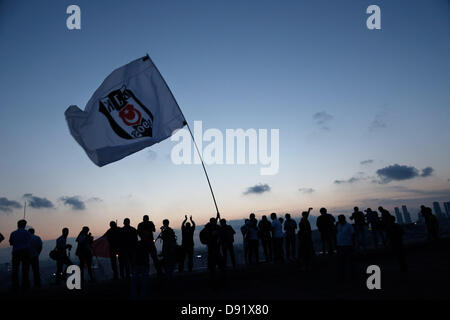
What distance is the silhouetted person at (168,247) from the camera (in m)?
9.90

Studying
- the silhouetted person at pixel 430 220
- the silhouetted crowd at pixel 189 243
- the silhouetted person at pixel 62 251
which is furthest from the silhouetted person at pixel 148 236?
the silhouetted person at pixel 430 220

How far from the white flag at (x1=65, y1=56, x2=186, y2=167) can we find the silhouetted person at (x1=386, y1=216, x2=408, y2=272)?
27.0 ft

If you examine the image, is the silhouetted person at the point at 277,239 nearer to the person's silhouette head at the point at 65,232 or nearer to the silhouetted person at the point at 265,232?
the silhouetted person at the point at 265,232

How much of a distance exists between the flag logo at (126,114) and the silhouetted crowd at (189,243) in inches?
112

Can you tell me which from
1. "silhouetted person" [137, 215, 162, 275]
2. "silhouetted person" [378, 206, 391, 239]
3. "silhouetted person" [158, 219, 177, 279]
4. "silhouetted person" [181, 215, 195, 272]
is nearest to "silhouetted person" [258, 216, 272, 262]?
"silhouetted person" [181, 215, 195, 272]

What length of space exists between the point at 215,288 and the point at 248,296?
1.51 m

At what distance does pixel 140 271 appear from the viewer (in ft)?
26.3

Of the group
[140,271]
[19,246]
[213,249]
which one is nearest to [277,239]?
[213,249]

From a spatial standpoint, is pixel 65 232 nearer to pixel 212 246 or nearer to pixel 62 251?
pixel 62 251

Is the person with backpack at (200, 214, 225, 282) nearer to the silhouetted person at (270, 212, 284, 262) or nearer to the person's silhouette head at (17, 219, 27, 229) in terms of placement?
the silhouetted person at (270, 212, 284, 262)

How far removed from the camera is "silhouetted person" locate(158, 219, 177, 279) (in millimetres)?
9898
